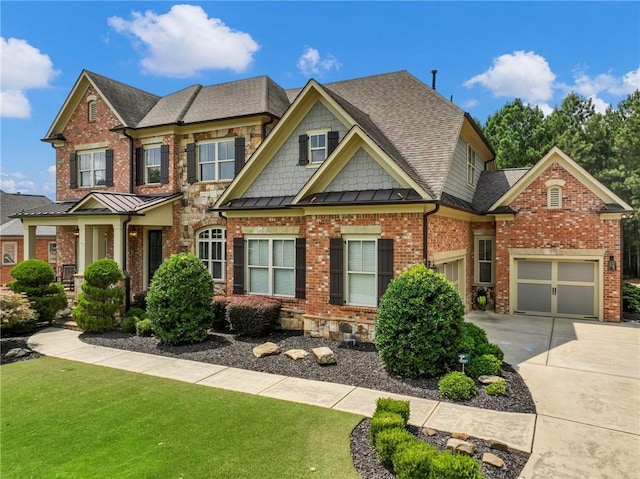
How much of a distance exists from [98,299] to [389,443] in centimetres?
1107

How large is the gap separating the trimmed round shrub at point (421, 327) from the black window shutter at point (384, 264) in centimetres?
181

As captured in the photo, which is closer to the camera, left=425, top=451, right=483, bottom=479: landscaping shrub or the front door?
left=425, top=451, right=483, bottom=479: landscaping shrub

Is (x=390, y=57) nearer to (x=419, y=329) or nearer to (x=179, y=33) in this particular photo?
(x=179, y=33)

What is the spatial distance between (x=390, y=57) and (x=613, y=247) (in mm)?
12431

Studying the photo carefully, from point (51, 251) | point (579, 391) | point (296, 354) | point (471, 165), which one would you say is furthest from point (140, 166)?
point (579, 391)

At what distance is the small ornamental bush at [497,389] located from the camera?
7.11m

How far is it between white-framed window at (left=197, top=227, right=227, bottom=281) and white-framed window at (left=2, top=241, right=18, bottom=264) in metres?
16.4

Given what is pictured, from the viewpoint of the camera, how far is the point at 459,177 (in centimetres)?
1347

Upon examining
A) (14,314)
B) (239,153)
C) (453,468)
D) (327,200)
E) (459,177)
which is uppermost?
(239,153)

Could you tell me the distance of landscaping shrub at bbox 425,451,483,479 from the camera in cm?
418

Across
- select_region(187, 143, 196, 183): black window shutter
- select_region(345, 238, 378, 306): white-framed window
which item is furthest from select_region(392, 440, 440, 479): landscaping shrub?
select_region(187, 143, 196, 183): black window shutter

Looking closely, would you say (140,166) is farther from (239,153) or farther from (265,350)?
(265,350)

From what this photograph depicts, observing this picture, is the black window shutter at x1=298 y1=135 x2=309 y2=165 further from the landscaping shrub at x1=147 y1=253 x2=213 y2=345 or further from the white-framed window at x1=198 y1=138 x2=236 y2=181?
the landscaping shrub at x1=147 y1=253 x2=213 y2=345

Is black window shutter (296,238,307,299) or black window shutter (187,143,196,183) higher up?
black window shutter (187,143,196,183)
